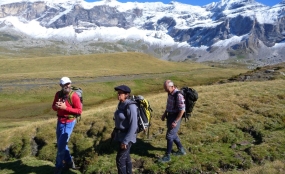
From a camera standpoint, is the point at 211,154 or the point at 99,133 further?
the point at 99,133

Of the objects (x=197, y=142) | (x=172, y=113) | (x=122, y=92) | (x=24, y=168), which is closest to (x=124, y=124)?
(x=122, y=92)

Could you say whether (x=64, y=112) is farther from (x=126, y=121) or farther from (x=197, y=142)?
(x=197, y=142)

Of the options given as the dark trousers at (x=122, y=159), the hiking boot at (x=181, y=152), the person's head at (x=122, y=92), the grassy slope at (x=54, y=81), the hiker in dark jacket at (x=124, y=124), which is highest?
the person's head at (x=122, y=92)

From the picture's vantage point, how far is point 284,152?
1380 cm

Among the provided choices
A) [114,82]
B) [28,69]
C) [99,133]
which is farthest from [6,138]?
[28,69]

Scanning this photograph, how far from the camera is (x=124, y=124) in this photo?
10477mm

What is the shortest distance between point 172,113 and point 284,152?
5.91 metres

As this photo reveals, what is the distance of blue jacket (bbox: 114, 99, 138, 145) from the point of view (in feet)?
33.4

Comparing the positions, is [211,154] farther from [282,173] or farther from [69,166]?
[69,166]

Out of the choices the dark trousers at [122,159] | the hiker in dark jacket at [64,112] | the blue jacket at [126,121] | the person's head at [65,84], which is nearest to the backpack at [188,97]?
the blue jacket at [126,121]

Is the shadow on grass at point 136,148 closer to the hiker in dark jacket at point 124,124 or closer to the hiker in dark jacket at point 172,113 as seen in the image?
the hiker in dark jacket at point 172,113

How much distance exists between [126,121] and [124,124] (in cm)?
14

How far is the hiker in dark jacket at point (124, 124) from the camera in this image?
1020 cm

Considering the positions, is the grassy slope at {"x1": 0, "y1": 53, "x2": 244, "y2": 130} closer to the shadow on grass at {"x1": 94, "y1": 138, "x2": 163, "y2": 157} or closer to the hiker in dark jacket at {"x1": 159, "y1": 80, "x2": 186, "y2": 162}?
the shadow on grass at {"x1": 94, "y1": 138, "x2": 163, "y2": 157}
